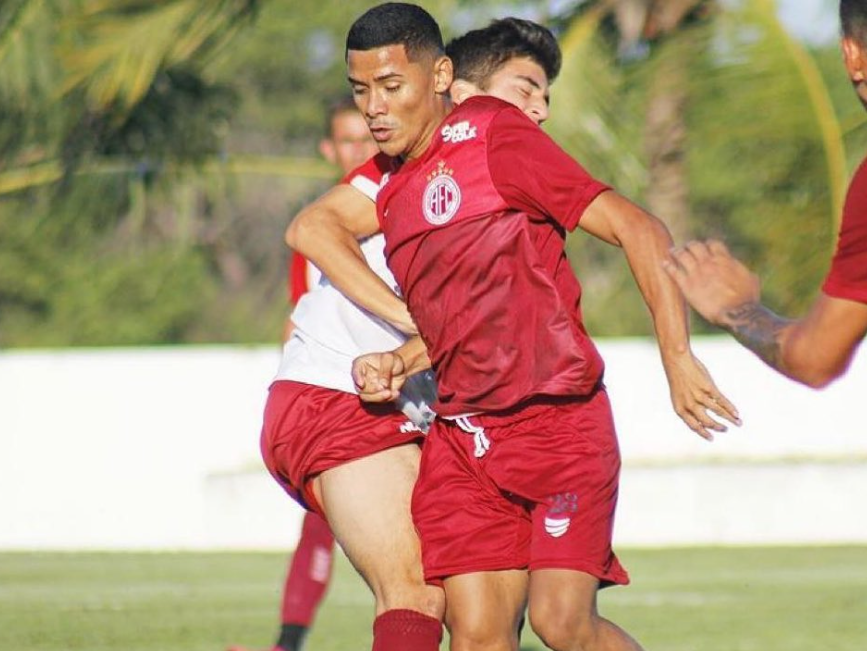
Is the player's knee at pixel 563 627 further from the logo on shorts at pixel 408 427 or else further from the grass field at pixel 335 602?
the grass field at pixel 335 602

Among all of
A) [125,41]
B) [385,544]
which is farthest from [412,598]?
[125,41]

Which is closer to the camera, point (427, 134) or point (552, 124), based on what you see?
point (427, 134)

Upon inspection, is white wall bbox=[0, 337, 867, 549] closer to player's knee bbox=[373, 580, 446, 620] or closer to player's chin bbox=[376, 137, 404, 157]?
player's knee bbox=[373, 580, 446, 620]

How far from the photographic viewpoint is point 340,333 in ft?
18.1

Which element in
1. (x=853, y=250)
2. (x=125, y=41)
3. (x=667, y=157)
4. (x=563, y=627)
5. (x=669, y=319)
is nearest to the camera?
(x=853, y=250)

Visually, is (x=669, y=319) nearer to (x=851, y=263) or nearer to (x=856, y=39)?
(x=851, y=263)

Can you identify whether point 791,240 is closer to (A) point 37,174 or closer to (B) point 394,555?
(A) point 37,174

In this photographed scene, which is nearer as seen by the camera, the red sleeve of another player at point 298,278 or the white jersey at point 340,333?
the white jersey at point 340,333

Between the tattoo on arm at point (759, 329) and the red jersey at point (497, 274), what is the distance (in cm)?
66

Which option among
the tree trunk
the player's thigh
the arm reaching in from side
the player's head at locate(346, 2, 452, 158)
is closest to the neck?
the player's head at locate(346, 2, 452, 158)

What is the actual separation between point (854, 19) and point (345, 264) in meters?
1.78

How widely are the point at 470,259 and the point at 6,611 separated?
16.1ft

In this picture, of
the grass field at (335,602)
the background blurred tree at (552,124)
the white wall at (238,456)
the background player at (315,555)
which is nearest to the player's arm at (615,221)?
the background player at (315,555)

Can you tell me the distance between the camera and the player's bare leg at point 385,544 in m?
5.12
